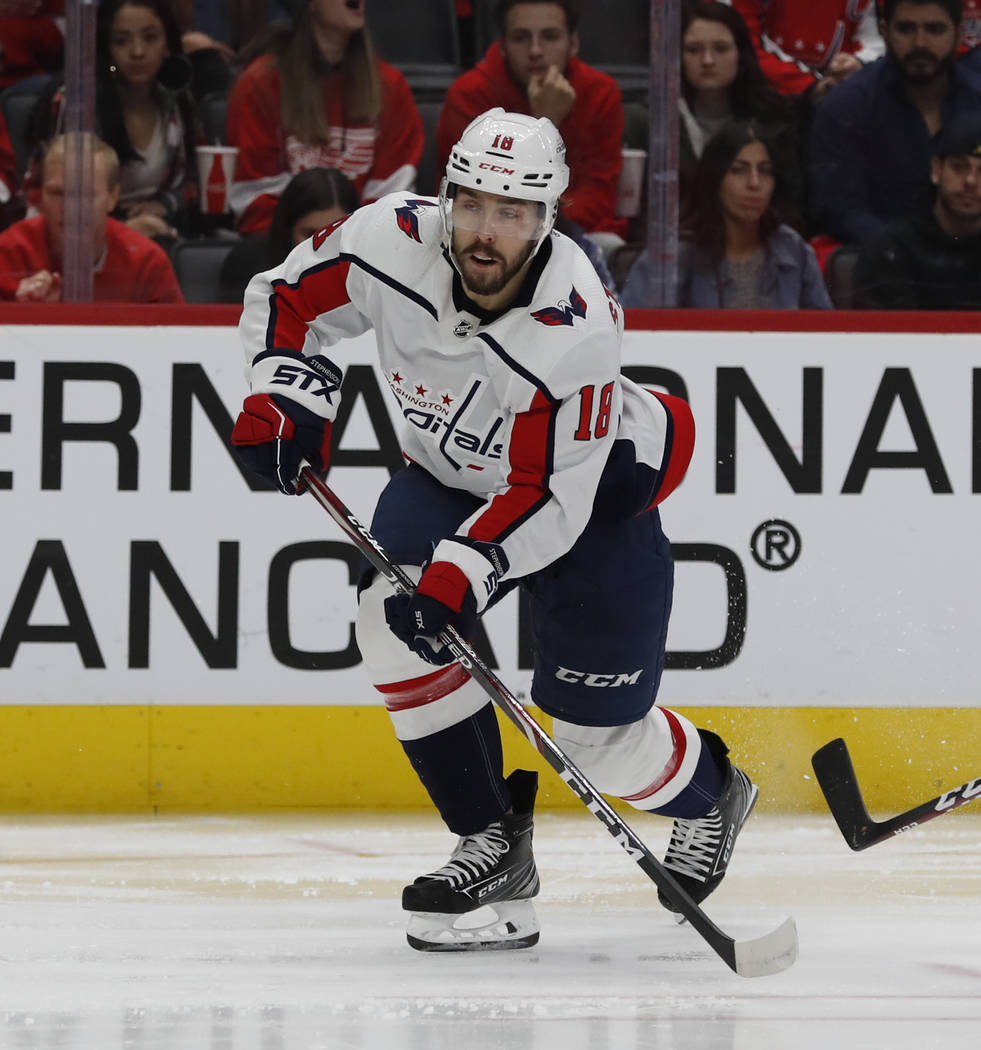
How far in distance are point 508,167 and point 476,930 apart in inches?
40.3

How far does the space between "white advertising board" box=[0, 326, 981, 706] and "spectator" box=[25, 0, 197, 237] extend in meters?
0.28

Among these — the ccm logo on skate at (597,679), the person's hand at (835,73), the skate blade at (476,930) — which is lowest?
→ the skate blade at (476,930)

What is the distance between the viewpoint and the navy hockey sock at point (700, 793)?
2736 mm

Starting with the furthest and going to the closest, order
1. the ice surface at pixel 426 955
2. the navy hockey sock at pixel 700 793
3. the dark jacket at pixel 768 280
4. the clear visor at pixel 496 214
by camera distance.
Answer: the dark jacket at pixel 768 280, the navy hockey sock at pixel 700 793, the clear visor at pixel 496 214, the ice surface at pixel 426 955

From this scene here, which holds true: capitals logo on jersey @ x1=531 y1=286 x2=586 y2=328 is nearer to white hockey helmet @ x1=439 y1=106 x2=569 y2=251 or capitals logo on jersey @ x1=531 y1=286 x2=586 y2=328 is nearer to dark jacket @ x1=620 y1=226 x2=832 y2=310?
white hockey helmet @ x1=439 y1=106 x2=569 y2=251

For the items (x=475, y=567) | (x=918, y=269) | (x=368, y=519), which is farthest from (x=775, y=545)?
(x=475, y=567)

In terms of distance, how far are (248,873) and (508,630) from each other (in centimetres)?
89

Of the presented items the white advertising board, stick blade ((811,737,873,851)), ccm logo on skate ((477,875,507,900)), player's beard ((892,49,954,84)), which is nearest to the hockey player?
ccm logo on skate ((477,875,507,900))

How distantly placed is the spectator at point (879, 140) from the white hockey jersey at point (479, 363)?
1264 millimetres

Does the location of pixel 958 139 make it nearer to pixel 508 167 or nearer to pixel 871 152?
pixel 871 152

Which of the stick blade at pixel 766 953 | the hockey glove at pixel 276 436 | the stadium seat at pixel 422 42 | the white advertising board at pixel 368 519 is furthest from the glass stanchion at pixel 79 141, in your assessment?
the stick blade at pixel 766 953

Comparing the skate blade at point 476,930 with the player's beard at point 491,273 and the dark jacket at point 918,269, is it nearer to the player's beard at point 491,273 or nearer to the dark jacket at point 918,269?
the player's beard at point 491,273

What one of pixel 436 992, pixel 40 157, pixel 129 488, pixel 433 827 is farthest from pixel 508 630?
pixel 436 992

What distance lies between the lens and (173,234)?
3801mm
